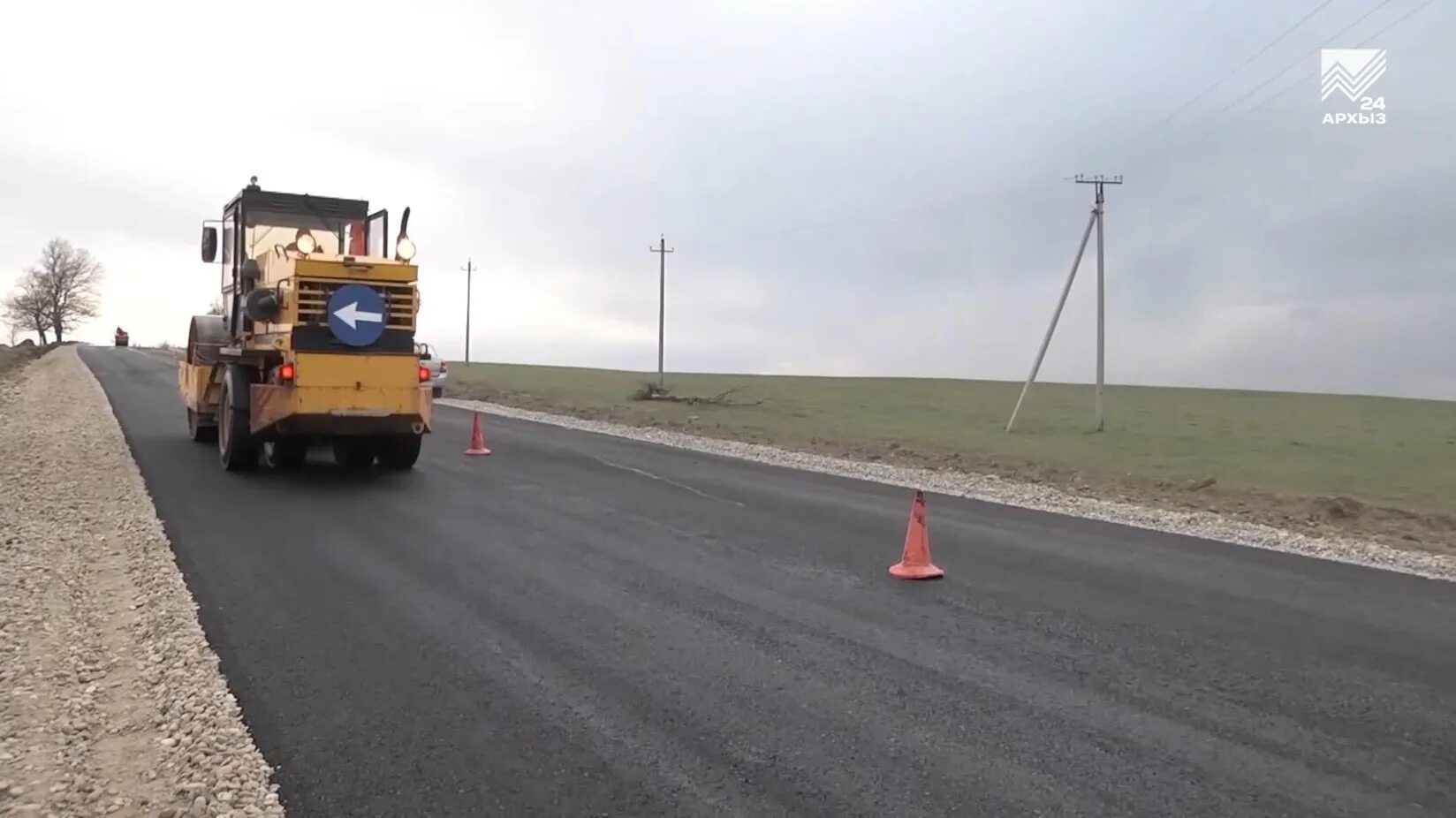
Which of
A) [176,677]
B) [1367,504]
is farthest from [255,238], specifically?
[1367,504]

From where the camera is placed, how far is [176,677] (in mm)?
5715

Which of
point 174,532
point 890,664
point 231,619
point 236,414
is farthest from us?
point 236,414

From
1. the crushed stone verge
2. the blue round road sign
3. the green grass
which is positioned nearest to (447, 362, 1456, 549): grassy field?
the green grass

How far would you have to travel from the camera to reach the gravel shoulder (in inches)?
169

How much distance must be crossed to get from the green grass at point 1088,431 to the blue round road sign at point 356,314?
1045 centimetres

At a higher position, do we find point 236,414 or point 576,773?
point 236,414

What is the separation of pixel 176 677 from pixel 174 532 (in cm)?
458

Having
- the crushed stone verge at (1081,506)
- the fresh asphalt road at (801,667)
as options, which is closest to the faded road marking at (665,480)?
the fresh asphalt road at (801,667)

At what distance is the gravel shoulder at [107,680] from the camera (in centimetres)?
430

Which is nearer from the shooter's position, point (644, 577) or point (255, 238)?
point (644, 577)

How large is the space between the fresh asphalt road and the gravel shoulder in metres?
0.19

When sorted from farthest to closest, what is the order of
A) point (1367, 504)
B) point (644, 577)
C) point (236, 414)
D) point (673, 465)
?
1. point (673, 465)
2. point (1367, 504)
3. point (236, 414)
4. point (644, 577)

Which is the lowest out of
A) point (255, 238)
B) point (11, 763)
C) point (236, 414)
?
point (11, 763)

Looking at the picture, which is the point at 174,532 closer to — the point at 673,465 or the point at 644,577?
the point at 644,577
